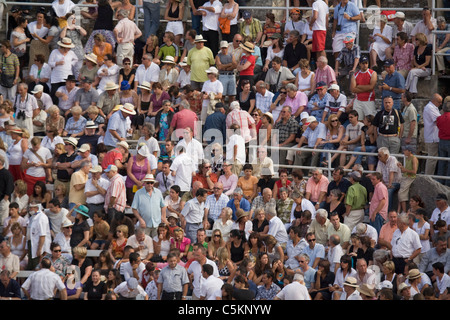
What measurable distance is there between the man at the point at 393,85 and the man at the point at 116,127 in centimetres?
491

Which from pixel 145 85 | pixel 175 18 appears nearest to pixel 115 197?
pixel 145 85

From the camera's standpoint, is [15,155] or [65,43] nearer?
[15,155]

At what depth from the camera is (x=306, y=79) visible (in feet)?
74.8

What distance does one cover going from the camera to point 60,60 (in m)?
24.0

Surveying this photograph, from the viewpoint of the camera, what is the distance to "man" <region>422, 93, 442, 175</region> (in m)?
21.5

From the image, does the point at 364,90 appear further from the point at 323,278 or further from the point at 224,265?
the point at 224,265

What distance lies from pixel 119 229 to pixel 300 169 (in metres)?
3.52

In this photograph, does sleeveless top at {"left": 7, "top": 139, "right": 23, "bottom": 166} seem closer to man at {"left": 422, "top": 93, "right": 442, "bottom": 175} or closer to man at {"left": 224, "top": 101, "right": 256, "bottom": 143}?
man at {"left": 224, "top": 101, "right": 256, "bottom": 143}

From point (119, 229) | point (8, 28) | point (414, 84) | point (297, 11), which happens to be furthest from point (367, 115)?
point (8, 28)

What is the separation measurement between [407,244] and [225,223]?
3.09 meters

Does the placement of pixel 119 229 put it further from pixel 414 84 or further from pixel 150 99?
pixel 414 84

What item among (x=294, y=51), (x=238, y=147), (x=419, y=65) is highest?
(x=294, y=51)

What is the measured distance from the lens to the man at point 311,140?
21469 millimetres

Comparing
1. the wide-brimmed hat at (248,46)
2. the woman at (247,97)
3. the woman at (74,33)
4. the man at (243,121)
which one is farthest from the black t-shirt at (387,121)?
the woman at (74,33)
